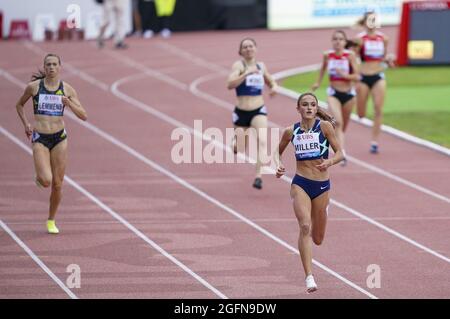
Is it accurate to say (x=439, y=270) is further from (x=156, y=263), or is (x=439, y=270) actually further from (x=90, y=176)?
(x=90, y=176)

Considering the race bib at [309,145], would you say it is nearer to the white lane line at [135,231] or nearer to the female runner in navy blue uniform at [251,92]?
the white lane line at [135,231]

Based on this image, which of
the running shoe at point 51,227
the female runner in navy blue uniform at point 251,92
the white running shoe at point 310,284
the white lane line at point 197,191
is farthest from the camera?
the female runner in navy blue uniform at point 251,92

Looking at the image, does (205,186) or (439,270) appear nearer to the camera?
(439,270)

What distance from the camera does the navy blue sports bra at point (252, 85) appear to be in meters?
17.9

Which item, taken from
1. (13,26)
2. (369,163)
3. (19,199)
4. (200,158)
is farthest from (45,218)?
(13,26)

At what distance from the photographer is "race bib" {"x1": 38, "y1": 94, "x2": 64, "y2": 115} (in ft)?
49.1

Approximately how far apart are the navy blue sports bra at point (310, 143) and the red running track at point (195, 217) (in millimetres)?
1325

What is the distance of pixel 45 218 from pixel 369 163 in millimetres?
6018

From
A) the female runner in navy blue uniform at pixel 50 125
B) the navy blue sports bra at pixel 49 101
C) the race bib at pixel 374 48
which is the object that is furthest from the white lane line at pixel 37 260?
the race bib at pixel 374 48

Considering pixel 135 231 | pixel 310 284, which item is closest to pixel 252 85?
pixel 135 231

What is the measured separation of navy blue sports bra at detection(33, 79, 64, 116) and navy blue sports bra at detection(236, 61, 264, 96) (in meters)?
3.67

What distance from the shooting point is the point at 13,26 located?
36562mm
